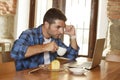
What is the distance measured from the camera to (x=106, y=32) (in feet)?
12.8

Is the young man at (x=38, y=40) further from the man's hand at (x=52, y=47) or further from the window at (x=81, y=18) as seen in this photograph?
the window at (x=81, y=18)

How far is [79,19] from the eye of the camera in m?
4.15

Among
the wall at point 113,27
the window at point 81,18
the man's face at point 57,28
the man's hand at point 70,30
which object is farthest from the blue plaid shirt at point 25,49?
the window at point 81,18

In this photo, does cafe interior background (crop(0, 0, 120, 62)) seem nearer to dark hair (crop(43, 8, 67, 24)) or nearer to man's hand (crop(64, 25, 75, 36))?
man's hand (crop(64, 25, 75, 36))

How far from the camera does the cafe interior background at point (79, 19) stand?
3881mm

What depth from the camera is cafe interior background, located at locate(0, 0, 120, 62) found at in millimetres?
3881

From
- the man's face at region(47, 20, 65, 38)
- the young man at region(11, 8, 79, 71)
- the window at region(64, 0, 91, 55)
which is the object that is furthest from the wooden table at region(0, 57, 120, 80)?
the window at region(64, 0, 91, 55)

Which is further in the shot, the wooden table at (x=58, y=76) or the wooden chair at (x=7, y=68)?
the wooden chair at (x=7, y=68)

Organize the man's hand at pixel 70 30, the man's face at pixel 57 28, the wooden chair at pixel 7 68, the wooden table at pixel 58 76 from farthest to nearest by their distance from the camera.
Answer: the man's hand at pixel 70 30 → the man's face at pixel 57 28 → the wooden chair at pixel 7 68 → the wooden table at pixel 58 76

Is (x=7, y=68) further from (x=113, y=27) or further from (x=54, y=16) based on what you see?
(x=113, y=27)

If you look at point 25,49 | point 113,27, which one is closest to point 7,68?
point 25,49

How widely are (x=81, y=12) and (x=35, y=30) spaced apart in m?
2.13

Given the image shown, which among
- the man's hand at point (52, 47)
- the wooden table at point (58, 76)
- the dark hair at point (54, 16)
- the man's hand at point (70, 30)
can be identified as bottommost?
the wooden table at point (58, 76)

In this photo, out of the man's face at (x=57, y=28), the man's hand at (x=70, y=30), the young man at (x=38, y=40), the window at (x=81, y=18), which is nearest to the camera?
the young man at (x=38, y=40)
